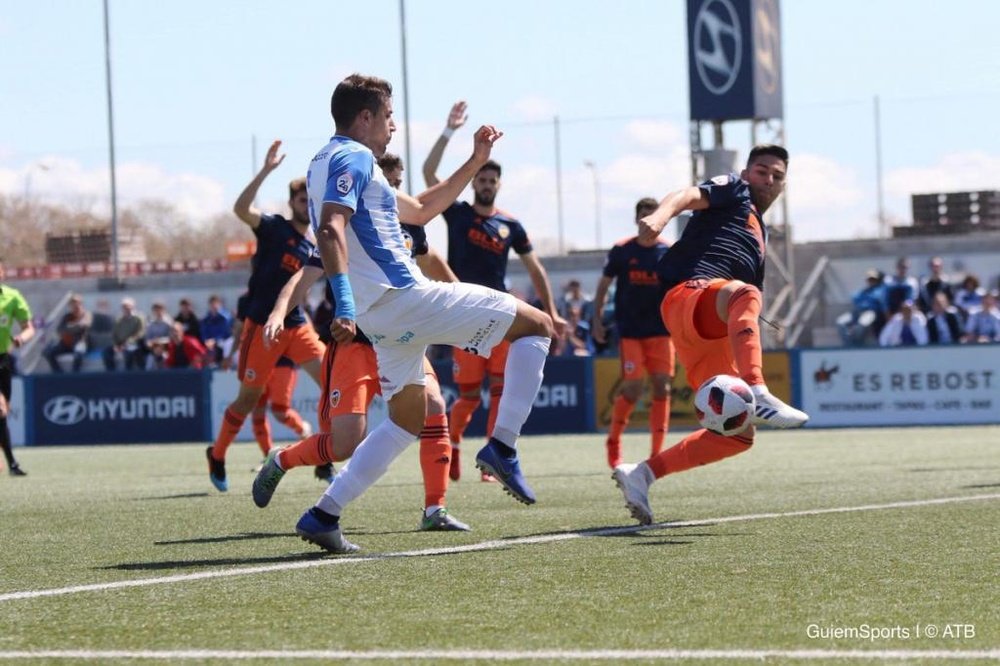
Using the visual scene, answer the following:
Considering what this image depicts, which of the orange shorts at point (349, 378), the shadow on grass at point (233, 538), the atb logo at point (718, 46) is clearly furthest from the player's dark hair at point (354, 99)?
the atb logo at point (718, 46)

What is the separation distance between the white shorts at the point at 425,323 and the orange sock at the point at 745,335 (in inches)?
43.7

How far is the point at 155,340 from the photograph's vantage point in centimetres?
2986

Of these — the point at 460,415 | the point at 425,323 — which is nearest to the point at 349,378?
the point at 425,323

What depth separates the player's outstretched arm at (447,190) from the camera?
777 cm

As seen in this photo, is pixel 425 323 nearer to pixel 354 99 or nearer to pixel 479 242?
pixel 354 99

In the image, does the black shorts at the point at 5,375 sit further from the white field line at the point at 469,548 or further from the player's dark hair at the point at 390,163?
the white field line at the point at 469,548

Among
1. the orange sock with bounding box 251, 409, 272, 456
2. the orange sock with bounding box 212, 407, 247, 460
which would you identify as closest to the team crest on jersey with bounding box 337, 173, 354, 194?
the orange sock with bounding box 212, 407, 247, 460

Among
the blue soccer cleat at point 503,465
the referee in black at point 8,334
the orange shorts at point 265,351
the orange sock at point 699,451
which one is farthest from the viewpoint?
the referee in black at point 8,334

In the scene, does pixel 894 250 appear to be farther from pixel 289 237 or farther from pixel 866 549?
pixel 866 549

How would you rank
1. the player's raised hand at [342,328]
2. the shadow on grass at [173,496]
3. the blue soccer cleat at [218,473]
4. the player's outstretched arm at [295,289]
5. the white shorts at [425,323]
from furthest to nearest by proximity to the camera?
1. the blue soccer cleat at [218,473]
2. the shadow on grass at [173,496]
3. the player's outstretched arm at [295,289]
4. the white shorts at [425,323]
5. the player's raised hand at [342,328]

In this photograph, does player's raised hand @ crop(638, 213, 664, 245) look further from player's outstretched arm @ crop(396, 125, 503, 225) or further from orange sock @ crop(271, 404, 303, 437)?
orange sock @ crop(271, 404, 303, 437)

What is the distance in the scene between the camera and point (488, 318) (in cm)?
748

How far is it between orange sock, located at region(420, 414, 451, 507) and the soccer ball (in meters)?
1.30

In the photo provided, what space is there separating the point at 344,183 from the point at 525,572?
1759 millimetres
